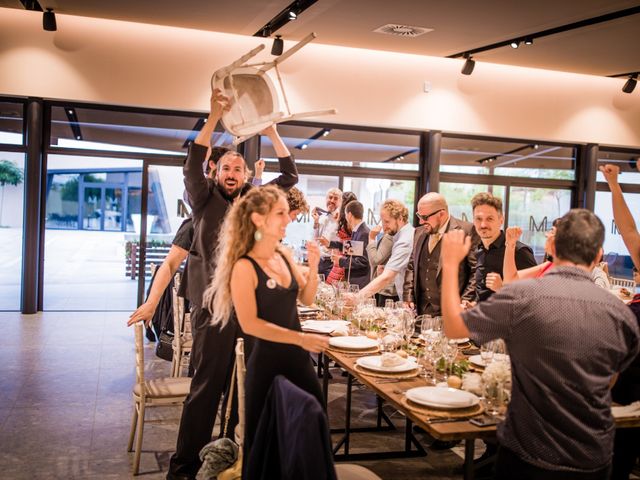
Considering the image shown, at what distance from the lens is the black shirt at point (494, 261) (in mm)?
3951

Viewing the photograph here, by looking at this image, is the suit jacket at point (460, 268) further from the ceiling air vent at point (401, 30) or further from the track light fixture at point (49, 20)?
the track light fixture at point (49, 20)

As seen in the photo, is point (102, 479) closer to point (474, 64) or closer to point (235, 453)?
point (235, 453)

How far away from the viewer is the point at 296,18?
7113 mm

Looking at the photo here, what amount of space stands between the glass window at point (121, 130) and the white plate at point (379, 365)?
20.4ft

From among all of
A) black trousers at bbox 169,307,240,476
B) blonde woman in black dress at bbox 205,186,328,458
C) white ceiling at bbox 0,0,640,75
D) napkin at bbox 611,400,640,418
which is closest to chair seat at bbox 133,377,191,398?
black trousers at bbox 169,307,240,476

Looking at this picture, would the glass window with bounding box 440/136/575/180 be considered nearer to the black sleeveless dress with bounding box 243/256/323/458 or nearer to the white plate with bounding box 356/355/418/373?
the white plate with bounding box 356/355/418/373

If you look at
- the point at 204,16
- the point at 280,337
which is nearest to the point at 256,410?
the point at 280,337

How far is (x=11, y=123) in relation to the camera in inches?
316

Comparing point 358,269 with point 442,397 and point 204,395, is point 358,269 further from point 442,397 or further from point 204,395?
point 442,397

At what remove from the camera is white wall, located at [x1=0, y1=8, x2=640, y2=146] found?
25.5 feet

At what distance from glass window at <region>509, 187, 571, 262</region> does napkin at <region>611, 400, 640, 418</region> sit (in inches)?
313

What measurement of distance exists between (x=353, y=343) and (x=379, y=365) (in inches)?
17.1

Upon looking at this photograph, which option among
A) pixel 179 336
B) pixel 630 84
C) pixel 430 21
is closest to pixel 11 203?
pixel 179 336

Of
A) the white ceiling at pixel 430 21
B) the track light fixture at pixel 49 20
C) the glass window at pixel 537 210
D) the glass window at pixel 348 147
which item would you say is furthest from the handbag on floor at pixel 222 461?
the glass window at pixel 537 210
